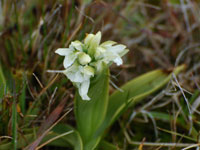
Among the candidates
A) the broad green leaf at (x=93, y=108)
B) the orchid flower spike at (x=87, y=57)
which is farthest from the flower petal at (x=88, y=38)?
the broad green leaf at (x=93, y=108)

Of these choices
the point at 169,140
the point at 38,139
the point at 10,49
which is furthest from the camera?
the point at 10,49

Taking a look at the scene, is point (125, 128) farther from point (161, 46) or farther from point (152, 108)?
point (161, 46)

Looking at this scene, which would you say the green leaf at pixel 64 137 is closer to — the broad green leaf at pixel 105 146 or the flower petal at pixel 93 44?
the broad green leaf at pixel 105 146

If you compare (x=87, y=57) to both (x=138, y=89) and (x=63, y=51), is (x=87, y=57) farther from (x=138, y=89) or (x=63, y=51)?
(x=138, y=89)

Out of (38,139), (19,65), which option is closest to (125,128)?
(38,139)

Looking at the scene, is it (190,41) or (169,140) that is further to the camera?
(190,41)

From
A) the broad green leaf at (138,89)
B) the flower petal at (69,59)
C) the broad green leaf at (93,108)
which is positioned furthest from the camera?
the broad green leaf at (138,89)

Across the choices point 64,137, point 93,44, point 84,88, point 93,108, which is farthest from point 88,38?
point 64,137
